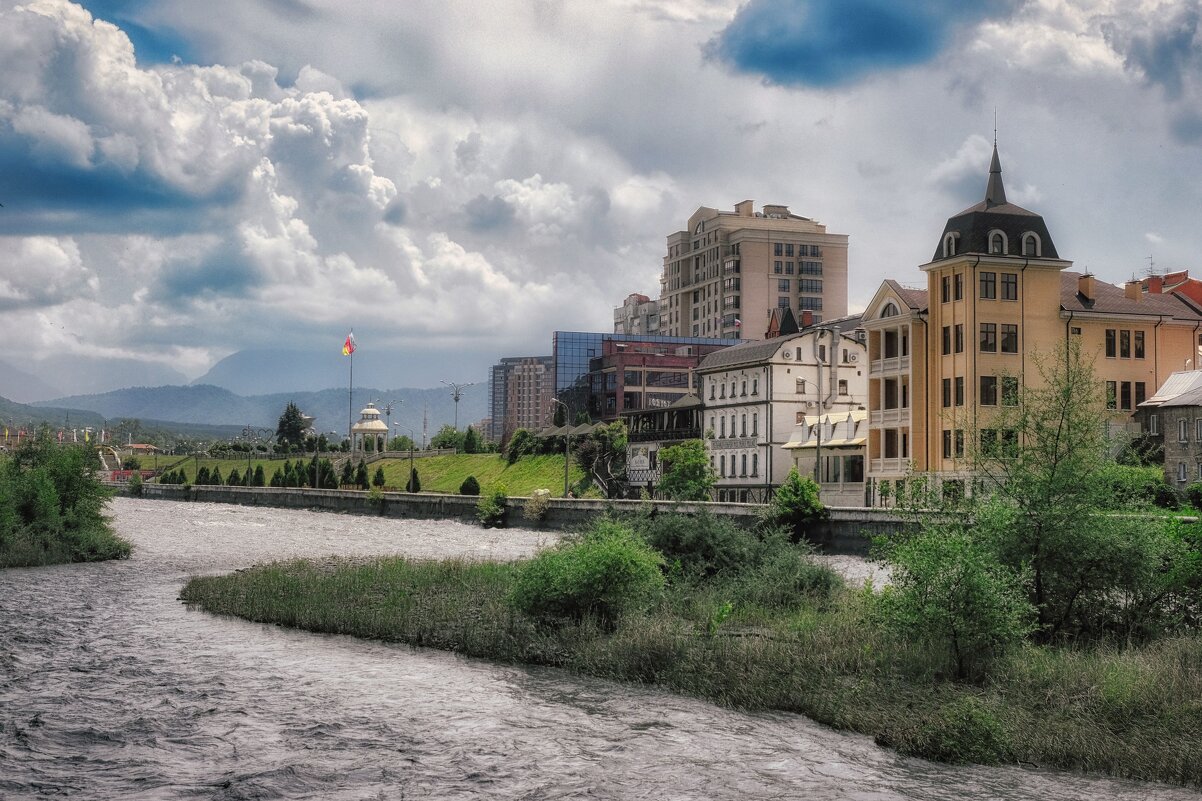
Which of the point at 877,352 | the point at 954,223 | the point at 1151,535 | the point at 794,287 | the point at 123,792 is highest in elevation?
the point at 794,287

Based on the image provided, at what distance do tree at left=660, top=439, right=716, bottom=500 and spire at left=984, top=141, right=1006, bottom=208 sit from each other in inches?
1104

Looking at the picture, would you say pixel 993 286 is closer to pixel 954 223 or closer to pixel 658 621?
pixel 954 223

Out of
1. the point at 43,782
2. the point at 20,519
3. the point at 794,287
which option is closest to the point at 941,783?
the point at 43,782

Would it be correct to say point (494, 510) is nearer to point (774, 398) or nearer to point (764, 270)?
point (774, 398)

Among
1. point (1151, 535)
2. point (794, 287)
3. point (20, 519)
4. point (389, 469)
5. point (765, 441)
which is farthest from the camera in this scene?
A: point (794, 287)

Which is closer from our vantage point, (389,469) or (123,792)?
(123,792)

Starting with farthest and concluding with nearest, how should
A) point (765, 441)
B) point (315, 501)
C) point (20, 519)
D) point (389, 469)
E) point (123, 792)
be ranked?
point (389, 469)
point (315, 501)
point (765, 441)
point (20, 519)
point (123, 792)

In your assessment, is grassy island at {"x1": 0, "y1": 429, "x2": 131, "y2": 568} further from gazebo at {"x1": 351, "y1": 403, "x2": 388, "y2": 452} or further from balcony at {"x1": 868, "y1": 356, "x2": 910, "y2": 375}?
gazebo at {"x1": 351, "y1": 403, "x2": 388, "y2": 452}

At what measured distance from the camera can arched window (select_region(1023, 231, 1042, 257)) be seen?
232 feet

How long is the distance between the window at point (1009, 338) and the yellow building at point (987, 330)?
5 centimetres

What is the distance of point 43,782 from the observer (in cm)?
1748

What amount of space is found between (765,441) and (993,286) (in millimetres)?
28799

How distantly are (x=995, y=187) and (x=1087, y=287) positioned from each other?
831cm

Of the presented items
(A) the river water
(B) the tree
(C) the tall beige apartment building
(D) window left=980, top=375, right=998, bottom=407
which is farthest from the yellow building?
(C) the tall beige apartment building
